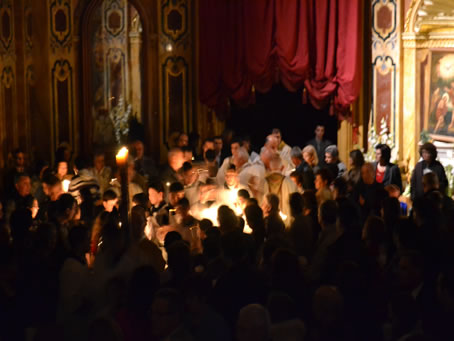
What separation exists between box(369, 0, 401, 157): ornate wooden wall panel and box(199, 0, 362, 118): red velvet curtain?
42cm

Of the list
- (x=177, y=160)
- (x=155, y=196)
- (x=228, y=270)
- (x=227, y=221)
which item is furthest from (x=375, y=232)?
(x=177, y=160)

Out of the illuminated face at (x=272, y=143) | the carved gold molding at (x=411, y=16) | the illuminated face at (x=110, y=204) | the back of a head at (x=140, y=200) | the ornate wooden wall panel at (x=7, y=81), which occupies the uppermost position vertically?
the carved gold molding at (x=411, y=16)

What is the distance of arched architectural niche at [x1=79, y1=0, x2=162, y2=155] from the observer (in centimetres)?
1566

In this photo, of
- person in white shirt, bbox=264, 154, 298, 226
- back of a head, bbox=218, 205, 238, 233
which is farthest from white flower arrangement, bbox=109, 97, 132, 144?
back of a head, bbox=218, 205, 238, 233

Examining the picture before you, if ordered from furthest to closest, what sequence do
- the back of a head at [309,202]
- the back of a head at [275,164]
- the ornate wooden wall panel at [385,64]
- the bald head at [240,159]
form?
the ornate wooden wall panel at [385,64], the bald head at [240,159], the back of a head at [275,164], the back of a head at [309,202]

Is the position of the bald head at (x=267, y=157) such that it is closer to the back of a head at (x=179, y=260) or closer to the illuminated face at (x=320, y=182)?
the illuminated face at (x=320, y=182)

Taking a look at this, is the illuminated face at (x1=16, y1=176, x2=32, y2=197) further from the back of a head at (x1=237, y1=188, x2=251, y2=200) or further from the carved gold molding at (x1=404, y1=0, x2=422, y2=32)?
the carved gold molding at (x1=404, y1=0, x2=422, y2=32)

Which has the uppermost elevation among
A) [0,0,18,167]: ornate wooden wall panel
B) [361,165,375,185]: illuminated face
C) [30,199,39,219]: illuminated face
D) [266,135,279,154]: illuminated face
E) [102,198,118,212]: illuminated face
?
[0,0,18,167]: ornate wooden wall panel

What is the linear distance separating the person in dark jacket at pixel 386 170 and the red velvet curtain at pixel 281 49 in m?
2.77

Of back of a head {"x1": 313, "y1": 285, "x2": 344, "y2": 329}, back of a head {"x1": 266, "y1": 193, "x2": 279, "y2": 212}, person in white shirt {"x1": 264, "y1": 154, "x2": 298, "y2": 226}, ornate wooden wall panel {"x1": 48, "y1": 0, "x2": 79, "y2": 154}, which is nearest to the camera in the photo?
back of a head {"x1": 313, "y1": 285, "x2": 344, "y2": 329}

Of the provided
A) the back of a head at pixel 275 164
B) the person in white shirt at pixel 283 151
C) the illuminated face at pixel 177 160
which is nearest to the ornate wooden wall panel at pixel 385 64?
the person in white shirt at pixel 283 151

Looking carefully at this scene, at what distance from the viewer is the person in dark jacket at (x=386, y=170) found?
11.5m

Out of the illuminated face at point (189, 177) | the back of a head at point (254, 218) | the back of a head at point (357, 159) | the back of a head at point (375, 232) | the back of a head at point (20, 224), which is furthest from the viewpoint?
the back of a head at point (357, 159)

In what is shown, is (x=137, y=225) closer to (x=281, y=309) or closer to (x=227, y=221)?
(x=227, y=221)
